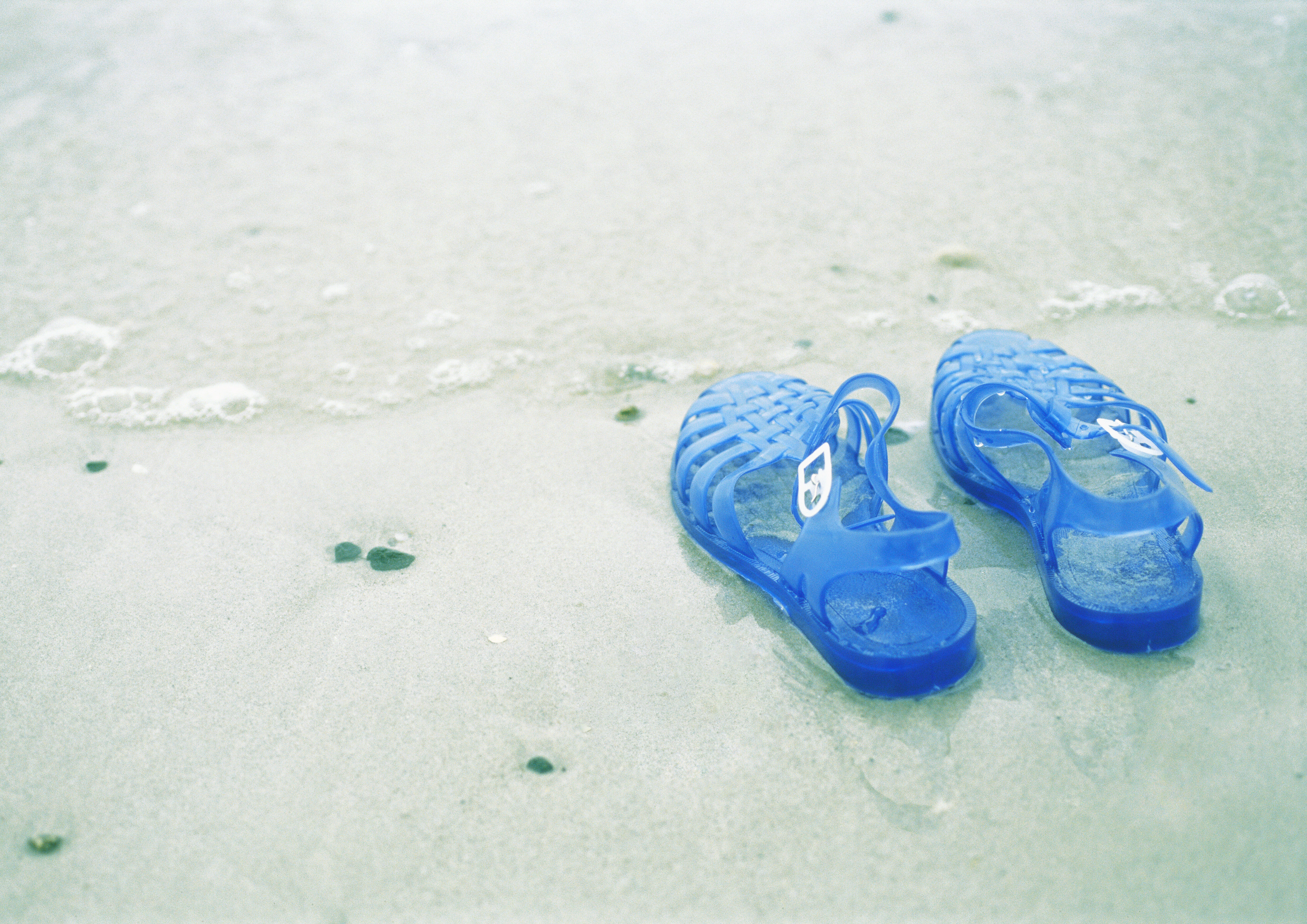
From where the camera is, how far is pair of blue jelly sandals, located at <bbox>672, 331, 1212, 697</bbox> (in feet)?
5.15

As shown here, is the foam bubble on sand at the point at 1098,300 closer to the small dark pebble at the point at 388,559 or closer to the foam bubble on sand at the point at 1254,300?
the foam bubble on sand at the point at 1254,300

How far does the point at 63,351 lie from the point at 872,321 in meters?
2.28

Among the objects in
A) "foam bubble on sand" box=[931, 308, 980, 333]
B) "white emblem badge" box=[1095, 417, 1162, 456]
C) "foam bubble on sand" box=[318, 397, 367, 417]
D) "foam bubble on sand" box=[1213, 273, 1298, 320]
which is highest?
"white emblem badge" box=[1095, 417, 1162, 456]

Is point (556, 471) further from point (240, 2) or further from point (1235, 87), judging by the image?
point (240, 2)

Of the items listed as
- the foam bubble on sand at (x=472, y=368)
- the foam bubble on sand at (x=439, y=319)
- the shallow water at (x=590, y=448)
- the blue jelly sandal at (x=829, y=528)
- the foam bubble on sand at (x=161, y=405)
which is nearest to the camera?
the shallow water at (x=590, y=448)

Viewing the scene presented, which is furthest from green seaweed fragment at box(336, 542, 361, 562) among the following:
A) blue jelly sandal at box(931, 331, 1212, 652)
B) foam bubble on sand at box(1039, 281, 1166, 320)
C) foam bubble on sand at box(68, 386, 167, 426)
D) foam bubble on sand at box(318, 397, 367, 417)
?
foam bubble on sand at box(1039, 281, 1166, 320)

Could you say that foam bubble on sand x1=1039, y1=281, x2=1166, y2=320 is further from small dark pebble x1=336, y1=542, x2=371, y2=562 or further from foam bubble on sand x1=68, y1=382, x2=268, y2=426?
foam bubble on sand x1=68, y1=382, x2=268, y2=426

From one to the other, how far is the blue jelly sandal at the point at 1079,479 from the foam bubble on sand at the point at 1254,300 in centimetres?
66

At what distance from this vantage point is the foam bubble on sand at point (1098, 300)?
263 cm

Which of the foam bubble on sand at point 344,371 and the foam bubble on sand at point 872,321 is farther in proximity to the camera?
the foam bubble on sand at point 872,321

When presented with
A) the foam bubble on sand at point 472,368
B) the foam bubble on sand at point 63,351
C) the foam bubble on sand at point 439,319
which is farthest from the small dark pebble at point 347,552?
the foam bubble on sand at point 63,351

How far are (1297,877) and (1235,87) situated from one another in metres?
3.44

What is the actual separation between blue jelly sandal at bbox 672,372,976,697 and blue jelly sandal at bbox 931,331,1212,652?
0.20 meters

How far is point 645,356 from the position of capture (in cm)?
254
